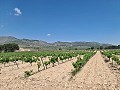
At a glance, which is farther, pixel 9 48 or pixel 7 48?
pixel 9 48

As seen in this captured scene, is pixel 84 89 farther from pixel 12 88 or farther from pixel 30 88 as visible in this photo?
pixel 12 88

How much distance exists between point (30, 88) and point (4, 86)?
93.5 inches

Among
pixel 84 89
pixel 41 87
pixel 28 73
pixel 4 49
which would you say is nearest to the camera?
pixel 84 89

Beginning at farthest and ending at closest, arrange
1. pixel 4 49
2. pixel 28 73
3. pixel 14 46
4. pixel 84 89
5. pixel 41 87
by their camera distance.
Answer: pixel 14 46, pixel 4 49, pixel 28 73, pixel 41 87, pixel 84 89

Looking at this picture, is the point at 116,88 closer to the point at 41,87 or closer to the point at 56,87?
the point at 56,87

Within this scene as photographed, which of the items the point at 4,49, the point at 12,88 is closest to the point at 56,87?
the point at 12,88

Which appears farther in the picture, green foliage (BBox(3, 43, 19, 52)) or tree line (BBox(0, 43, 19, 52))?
green foliage (BBox(3, 43, 19, 52))

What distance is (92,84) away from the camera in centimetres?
1764

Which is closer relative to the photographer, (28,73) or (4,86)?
(4,86)

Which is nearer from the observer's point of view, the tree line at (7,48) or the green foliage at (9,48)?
the tree line at (7,48)

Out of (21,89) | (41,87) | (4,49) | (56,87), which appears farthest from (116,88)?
(4,49)

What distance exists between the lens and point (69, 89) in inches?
632

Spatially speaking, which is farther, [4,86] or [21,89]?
[4,86]

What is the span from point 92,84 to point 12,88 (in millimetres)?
6164
